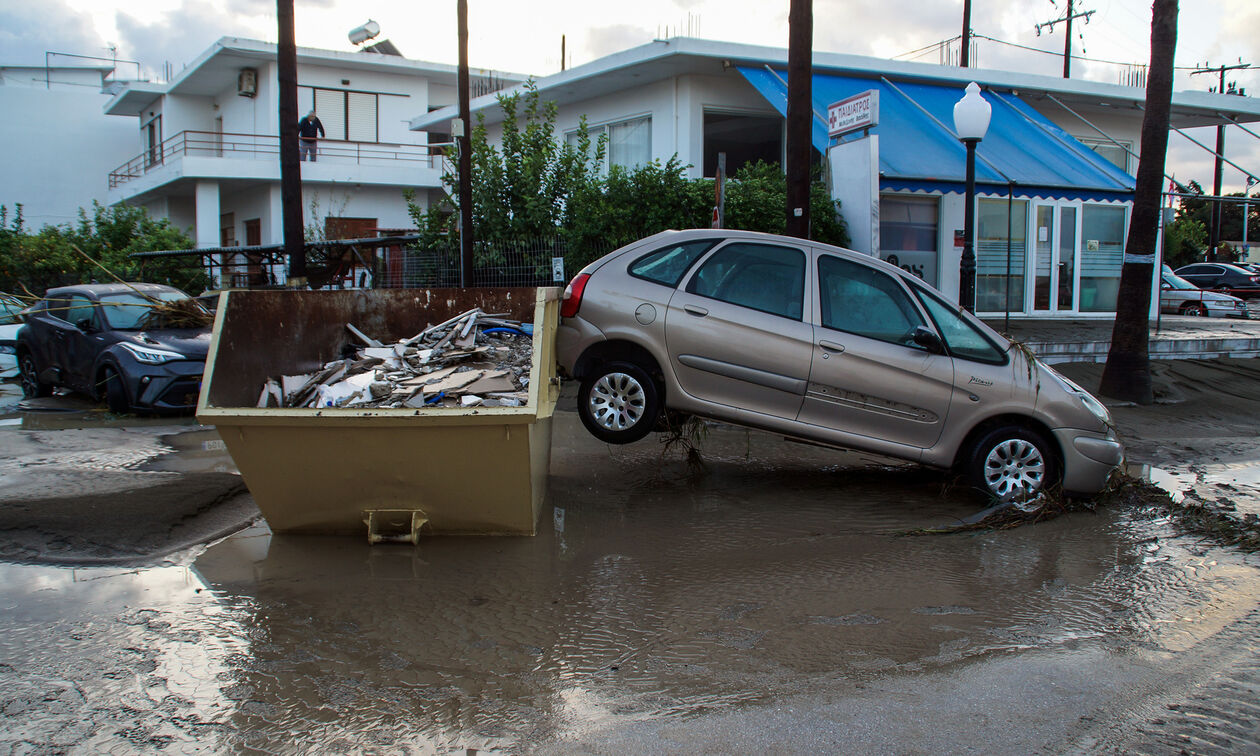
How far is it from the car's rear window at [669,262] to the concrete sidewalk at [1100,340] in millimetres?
8096

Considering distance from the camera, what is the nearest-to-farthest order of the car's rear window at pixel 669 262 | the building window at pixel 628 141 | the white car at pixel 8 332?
the car's rear window at pixel 669 262, the white car at pixel 8 332, the building window at pixel 628 141

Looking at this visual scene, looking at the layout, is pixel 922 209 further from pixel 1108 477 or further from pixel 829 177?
pixel 1108 477

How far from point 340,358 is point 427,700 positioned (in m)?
3.47

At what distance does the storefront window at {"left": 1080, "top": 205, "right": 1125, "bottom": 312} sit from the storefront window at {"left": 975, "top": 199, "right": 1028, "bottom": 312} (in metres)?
1.62

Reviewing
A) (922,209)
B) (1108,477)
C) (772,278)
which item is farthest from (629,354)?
(922,209)

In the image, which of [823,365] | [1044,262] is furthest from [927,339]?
[1044,262]

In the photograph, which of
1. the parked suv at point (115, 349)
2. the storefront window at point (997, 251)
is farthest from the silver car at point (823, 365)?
the storefront window at point (997, 251)

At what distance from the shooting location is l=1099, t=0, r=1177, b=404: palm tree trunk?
11633mm

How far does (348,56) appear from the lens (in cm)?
2870

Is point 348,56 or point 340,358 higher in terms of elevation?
point 348,56

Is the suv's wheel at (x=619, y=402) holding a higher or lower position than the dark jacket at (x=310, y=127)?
lower

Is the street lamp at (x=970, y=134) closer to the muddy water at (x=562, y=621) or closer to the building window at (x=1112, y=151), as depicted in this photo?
the muddy water at (x=562, y=621)

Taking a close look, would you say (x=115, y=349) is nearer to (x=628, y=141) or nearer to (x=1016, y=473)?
(x=1016, y=473)

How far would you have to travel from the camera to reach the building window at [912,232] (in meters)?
16.7
